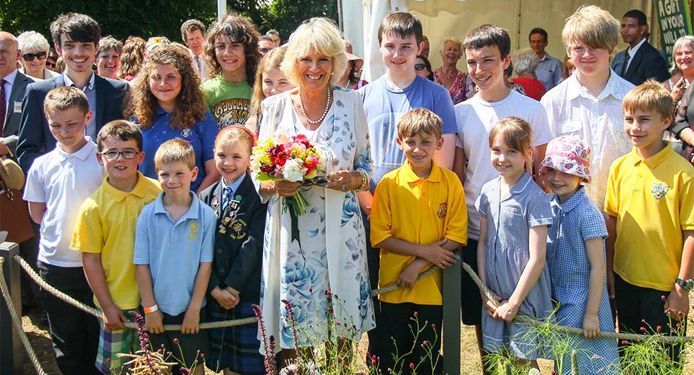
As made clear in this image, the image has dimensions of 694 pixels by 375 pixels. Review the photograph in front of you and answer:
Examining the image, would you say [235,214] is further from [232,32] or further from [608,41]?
[608,41]

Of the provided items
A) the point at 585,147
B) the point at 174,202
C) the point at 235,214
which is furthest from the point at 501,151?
the point at 174,202

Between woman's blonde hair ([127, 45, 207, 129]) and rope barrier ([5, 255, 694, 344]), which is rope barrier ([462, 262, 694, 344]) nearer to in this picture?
rope barrier ([5, 255, 694, 344])

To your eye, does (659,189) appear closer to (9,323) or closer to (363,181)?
(363,181)

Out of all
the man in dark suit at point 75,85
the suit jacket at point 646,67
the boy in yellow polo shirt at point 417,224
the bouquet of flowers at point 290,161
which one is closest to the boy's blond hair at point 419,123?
the boy in yellow polo shirt at point 417,224

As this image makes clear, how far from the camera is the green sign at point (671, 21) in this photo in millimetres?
9242

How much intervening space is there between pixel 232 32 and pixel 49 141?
149 centimetres

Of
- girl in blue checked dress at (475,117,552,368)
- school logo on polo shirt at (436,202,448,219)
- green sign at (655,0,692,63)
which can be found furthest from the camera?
green sign at (655,0,692,63)

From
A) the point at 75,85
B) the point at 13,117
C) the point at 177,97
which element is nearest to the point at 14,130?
the point at 13,117

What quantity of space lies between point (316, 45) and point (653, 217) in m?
2.04

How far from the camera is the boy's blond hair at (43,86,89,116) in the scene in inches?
176

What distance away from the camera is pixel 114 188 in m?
4.18

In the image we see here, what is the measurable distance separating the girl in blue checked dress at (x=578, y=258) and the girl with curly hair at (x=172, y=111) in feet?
6.93

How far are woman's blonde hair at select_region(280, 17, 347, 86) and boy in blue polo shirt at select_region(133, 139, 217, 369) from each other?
0.75 m

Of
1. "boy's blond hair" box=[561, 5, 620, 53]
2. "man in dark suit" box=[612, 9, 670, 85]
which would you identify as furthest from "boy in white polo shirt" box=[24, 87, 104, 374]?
"man in dark suit" box=[612, 9, 670, 85]
